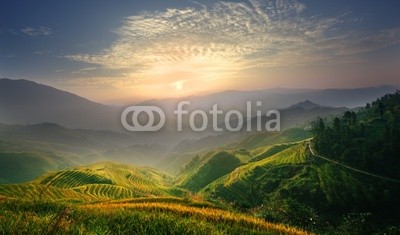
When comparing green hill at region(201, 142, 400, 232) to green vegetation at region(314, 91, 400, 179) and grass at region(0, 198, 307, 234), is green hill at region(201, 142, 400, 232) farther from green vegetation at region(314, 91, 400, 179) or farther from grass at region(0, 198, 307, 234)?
grass at region(0, 198, 307, 234)

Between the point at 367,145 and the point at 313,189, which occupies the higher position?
the point at 367,145

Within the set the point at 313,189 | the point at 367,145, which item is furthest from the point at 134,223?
the point at 367,145

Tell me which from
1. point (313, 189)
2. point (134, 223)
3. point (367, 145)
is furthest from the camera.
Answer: point (367, 145)

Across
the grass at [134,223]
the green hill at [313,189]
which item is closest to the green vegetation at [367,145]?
the green hill at [313,189]

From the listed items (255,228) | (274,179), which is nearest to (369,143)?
(274,179)

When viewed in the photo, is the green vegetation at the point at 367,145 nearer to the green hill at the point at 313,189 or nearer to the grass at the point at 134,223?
the green hill at the point at 313,189

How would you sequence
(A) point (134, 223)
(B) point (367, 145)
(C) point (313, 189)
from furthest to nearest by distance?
(B) point (367, 145)
(C) point (313, 189)
(A) point (134, 223)

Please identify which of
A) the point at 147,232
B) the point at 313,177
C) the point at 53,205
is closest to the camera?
the point at 147,232

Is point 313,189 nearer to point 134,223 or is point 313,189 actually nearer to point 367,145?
point 367,145

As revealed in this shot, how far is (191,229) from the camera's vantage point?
39.9ft

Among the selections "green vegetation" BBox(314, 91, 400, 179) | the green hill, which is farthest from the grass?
"green vegetation" BBox(314, 91, 400, 179)

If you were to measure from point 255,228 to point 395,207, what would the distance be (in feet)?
469

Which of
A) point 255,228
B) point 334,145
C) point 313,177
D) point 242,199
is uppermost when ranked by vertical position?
point 255,228

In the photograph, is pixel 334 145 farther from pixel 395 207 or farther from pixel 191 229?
pixel 191 229
